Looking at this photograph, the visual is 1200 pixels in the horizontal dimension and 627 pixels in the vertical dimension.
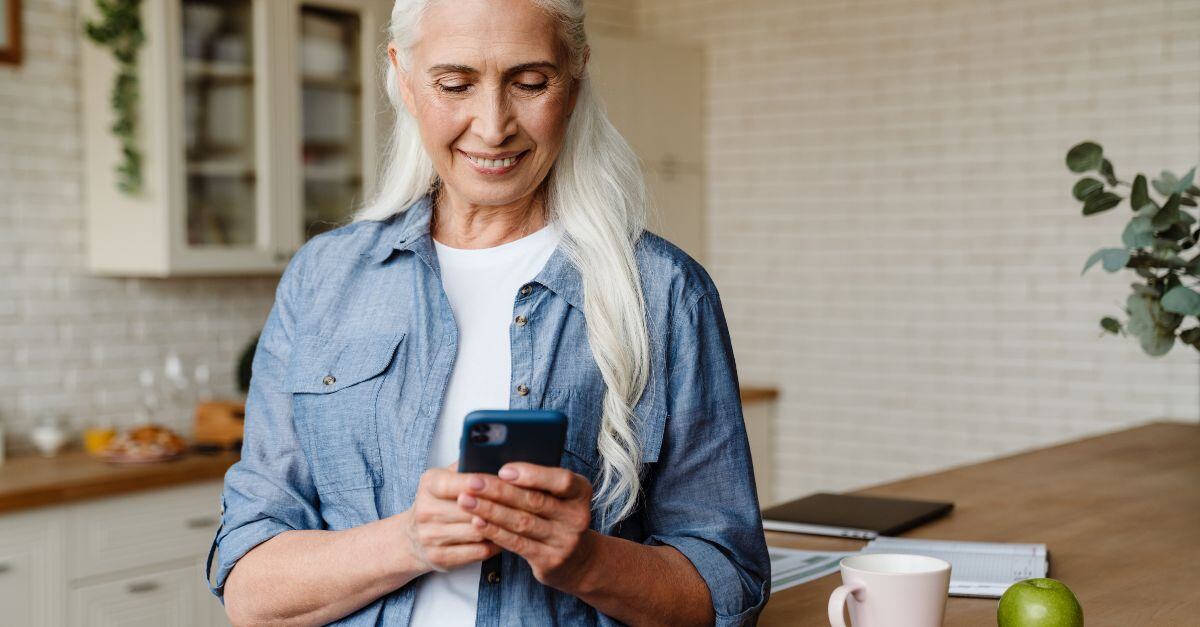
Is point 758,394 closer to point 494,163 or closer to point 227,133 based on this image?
point 227,133

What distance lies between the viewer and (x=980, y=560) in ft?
6.51

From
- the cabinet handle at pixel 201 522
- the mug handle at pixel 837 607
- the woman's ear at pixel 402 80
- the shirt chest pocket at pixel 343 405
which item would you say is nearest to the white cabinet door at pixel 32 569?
the cabinet handle at pixel 201 522

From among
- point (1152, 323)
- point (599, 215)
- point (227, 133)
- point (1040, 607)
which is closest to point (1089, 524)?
point (1152, 323)

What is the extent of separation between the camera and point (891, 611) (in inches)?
53.6

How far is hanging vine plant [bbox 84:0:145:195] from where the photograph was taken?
3777 mm

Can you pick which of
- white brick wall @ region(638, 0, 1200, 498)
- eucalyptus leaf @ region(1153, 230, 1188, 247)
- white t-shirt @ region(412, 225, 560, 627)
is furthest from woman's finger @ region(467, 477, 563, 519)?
white brick wall @ region(638, 0, 1200, 498)

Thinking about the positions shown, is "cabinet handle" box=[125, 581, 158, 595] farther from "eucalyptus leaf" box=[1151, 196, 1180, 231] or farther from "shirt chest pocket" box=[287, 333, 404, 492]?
"eucalyptus leaf" box=[1151, 196, 1180, 231]

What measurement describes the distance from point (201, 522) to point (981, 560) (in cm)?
243

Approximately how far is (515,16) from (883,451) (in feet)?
12.7

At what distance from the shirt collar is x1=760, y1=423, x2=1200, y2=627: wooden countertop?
0.56 metres

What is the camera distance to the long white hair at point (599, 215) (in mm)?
1463

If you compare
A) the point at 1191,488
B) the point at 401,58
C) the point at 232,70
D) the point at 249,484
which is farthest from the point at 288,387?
the point at 232,70

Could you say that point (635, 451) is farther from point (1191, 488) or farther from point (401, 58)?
point (1191, 488)

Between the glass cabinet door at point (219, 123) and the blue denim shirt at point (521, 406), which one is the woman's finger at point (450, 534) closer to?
the blue denim shirt at point (521, 406)
